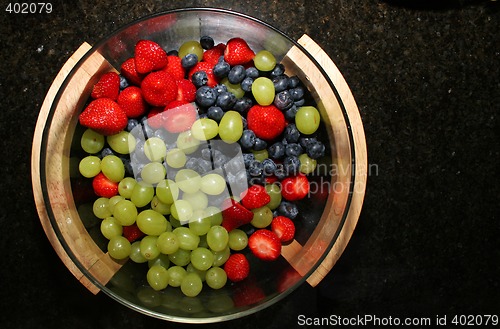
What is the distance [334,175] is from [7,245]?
31.0 inches

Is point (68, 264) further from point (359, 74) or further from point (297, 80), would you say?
point (359, 74)

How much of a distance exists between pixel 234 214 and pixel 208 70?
277 millimetres

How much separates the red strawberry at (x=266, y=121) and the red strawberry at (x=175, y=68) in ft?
0.50

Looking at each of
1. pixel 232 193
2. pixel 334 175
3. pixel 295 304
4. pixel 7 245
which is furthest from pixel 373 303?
pixel 7 245

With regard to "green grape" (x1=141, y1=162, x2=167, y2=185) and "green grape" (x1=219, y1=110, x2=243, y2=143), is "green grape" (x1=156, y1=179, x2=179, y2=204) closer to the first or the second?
"green grape" (x1=141, y1=162, x2=167, y2=185)

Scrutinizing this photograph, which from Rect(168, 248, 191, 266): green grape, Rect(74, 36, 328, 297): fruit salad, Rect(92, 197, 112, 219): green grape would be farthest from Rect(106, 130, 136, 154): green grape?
Rect(168, 248, 191, 266): green grape

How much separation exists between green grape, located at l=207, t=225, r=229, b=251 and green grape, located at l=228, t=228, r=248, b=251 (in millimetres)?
27

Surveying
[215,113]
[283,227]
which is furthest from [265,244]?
[215,113]

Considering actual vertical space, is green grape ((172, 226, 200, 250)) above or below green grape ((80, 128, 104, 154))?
below

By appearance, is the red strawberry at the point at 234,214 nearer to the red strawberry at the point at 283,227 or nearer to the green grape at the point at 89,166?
the red strawberry at the point at 283,227

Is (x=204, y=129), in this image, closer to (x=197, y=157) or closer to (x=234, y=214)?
(x=197, y=157)

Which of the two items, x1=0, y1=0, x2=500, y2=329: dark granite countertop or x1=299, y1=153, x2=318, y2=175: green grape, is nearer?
x1=299, y1=153, x2=318, y2=175: green grape

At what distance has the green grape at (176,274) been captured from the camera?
992 millimetres

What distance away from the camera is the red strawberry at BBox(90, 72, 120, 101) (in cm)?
97
